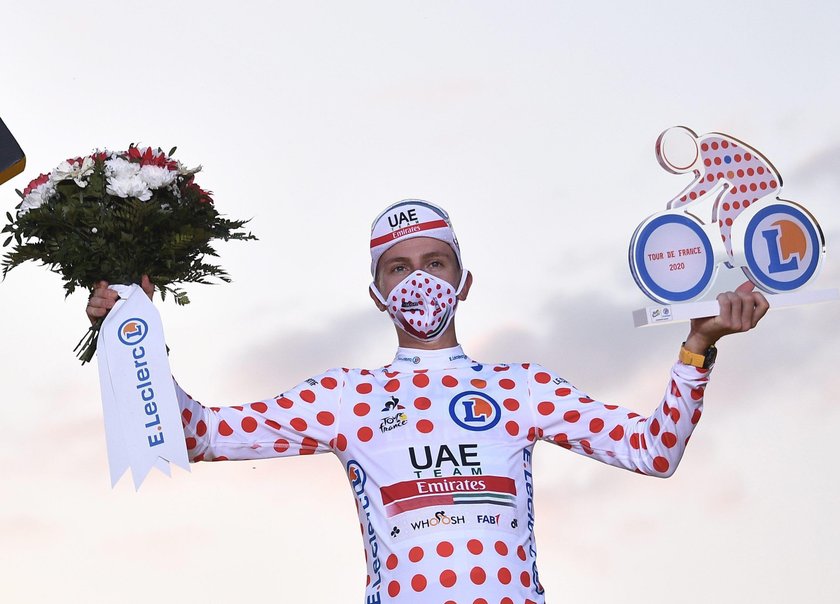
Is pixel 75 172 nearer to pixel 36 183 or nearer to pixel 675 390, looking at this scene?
pixel 36 183

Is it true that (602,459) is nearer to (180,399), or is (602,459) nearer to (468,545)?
(468,545)

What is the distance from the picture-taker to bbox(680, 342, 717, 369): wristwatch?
5980 mm

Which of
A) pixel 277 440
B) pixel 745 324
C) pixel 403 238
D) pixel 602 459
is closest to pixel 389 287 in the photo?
pixel 403 238

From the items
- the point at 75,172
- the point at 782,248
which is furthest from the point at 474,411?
the point at 75,172

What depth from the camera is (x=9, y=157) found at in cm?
627

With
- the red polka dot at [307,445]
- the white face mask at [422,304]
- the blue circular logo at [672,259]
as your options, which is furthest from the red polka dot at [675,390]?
the red polka dot at [307,445]

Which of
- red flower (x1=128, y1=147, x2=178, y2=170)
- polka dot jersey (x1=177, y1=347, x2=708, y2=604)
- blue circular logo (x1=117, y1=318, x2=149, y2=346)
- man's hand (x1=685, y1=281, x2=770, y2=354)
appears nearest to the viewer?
man's hand (x1=685, y1=281, x2=770, y2=354)

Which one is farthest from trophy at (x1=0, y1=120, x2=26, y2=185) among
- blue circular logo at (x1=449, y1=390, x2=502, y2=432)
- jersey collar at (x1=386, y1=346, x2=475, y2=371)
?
blue circular logo at (x1=449, y1=390, x2=502, y2=432)

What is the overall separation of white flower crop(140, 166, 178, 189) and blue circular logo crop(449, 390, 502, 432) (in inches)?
75.6

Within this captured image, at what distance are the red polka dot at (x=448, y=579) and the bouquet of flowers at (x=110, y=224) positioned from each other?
2.02 metres

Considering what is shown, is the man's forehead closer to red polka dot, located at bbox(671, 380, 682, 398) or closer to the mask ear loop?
the mask ear loop

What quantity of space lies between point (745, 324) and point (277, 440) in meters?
2.51

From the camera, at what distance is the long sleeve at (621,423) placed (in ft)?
19.8

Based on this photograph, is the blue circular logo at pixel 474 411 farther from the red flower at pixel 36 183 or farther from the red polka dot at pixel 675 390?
the red flower at pixel 36 183
